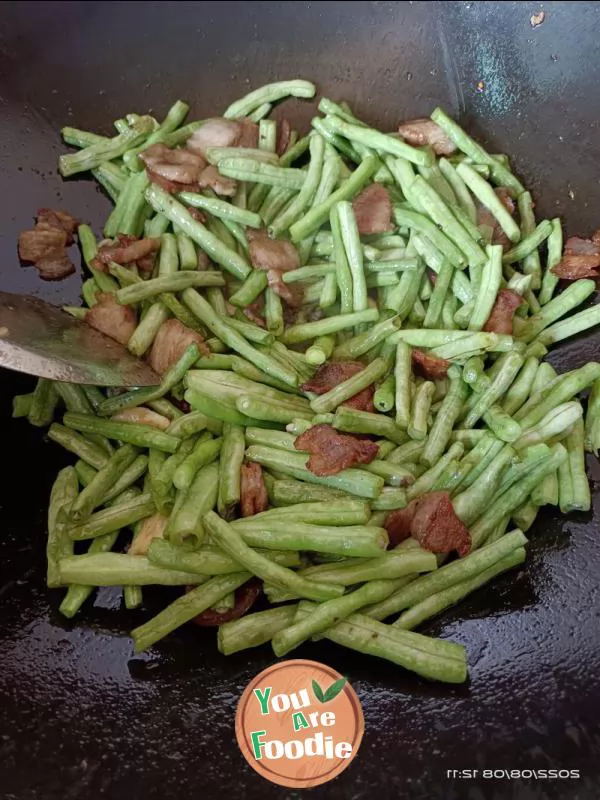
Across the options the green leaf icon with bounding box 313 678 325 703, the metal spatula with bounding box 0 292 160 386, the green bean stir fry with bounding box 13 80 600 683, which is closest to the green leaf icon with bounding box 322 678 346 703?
the green leaf icon with bounding box 313 678 325 703

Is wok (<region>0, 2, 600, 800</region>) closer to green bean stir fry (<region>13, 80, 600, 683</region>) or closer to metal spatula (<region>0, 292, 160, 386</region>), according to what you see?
green bean stir fry (<region>13, 80, 600, 683</region>)

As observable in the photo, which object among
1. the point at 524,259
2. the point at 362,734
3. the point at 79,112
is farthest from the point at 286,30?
the point at 362,734

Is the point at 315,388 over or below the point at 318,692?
over

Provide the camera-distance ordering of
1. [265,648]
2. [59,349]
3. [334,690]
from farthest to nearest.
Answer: [59,349], [265,648], [334,690]

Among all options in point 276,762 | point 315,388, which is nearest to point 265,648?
point 276,762

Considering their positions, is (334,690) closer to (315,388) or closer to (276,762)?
(276,762)

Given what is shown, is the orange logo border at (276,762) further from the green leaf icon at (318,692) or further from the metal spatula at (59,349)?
the metal spatula at (59,349)

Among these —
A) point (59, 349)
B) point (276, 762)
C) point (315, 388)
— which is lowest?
point (276, 762)

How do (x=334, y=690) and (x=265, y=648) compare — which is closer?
(x=334, y=690)
